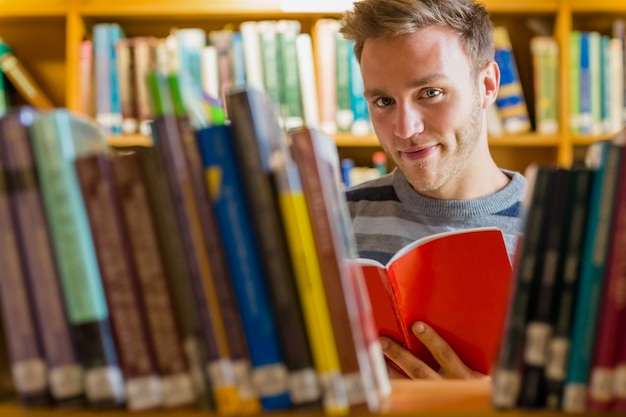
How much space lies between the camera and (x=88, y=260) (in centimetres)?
61

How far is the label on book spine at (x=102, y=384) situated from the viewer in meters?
0.61

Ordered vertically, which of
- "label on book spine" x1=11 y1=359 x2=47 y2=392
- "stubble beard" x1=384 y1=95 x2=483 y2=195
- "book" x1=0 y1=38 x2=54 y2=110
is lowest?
"label on book spine" x1=11 y1=359 x2=47 y2=392

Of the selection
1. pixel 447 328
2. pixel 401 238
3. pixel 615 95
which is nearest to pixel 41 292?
pixel 447 328

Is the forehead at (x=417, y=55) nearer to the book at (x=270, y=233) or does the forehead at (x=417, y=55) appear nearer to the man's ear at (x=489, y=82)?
the man's ear at (x=489, y=82)

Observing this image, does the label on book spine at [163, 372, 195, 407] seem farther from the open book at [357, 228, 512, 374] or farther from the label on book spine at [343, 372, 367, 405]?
the open book at [357, 228, 512, 374]

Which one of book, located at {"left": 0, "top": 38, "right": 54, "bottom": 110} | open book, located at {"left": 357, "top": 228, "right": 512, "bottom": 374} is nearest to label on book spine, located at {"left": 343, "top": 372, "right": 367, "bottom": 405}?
open book, located at {"left": 357, "top": 228, "right": 512, "bottom": 374}

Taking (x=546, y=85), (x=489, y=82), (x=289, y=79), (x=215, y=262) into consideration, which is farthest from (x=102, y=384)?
(x=546, y=85)

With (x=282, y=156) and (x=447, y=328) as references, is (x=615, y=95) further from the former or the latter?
(x=282, y=156)

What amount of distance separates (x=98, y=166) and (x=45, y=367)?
181mm

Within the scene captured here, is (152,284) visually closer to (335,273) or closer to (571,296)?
(335,273)

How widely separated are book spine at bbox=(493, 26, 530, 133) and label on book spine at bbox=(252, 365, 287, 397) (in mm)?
1855

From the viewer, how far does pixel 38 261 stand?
24.3 inches

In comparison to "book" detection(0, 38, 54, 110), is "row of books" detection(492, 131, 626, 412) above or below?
below

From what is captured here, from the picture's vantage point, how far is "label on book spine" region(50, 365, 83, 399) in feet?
2.00
